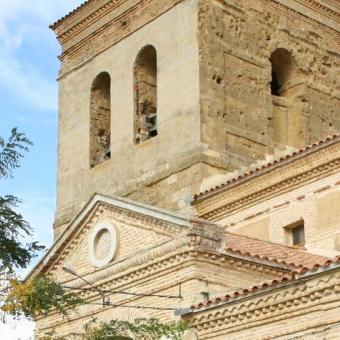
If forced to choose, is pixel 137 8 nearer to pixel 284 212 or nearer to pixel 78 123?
pixel 78 123

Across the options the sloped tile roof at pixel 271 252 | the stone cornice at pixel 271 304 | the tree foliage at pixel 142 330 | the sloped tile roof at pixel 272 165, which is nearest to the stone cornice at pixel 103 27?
the sloped tile roof at pixel 272 165

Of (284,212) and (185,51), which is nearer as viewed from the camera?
(284,212)

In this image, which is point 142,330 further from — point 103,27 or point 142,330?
point 103,27

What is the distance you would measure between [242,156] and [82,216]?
206 inches

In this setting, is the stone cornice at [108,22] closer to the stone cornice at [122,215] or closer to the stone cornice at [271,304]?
the stone cornice at [122,215]

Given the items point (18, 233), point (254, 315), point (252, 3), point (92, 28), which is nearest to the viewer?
point (18, 233)

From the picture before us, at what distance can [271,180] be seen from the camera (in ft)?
63.0

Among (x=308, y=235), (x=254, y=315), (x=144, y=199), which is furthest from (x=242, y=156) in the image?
(x=254, y=315)

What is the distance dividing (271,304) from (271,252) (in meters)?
3.18

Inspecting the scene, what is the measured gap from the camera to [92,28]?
2523 centimetres

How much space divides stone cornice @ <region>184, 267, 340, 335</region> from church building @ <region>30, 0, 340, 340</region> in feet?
0.06

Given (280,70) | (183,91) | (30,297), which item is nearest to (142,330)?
(30,297)

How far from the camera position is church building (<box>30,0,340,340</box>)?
50.1 ft

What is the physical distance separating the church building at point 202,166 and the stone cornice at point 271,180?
1.1 inches
